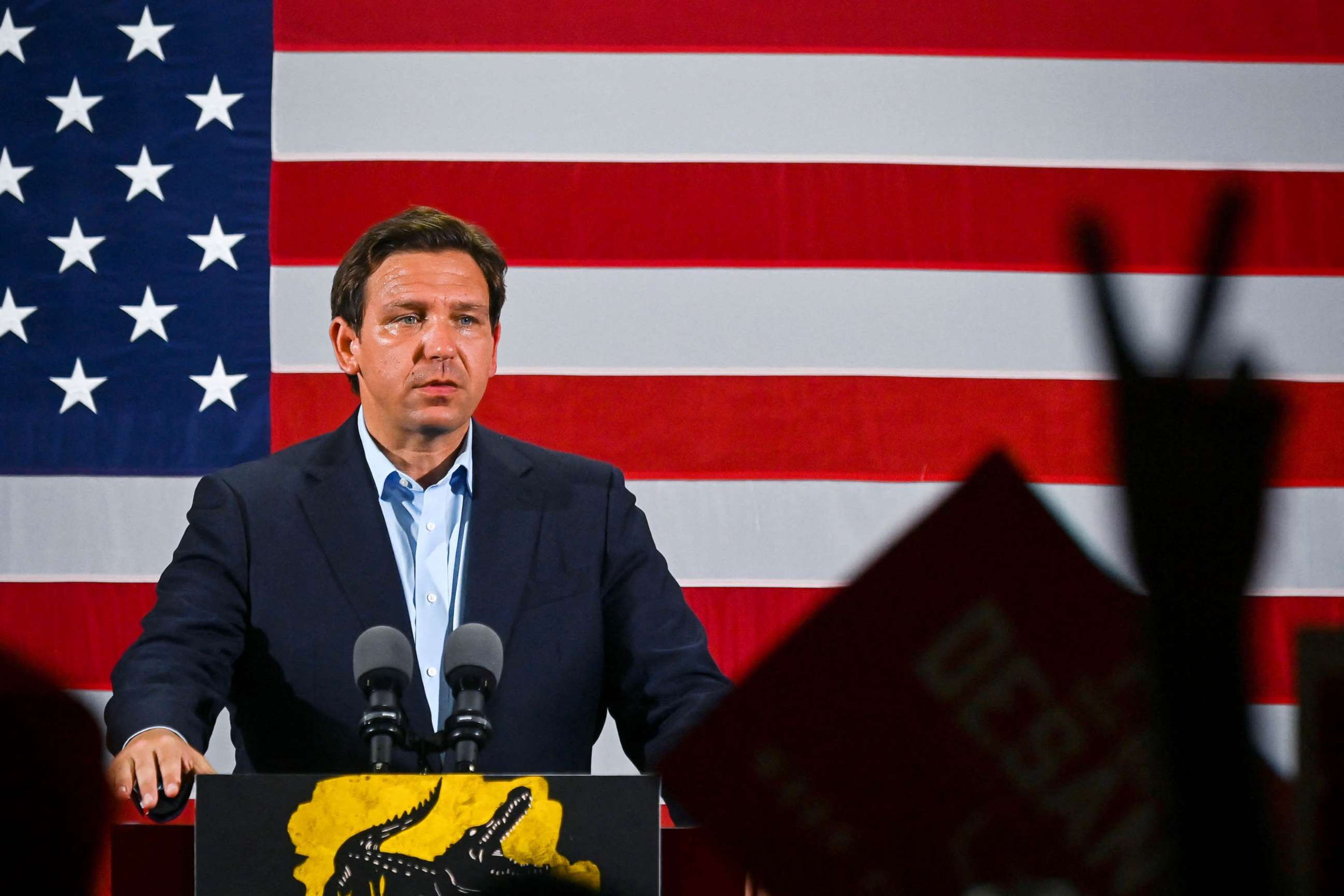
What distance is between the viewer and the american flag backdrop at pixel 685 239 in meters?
2.62

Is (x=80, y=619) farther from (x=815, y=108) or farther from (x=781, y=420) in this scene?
(x=815, y=108)

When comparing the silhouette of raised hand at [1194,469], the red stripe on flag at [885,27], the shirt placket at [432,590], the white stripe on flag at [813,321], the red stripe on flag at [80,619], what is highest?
the red stripe on flag at [885,27]

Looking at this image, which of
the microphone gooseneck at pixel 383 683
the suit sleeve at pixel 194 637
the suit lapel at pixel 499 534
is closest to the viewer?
the microphone gooseneck at pixel 383 683

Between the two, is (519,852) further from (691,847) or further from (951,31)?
(951,31)

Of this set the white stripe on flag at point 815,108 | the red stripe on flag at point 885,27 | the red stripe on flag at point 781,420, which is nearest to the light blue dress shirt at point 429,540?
the red stripe on flag at point 781,420

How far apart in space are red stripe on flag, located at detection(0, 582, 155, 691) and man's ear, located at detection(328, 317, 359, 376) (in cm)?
94

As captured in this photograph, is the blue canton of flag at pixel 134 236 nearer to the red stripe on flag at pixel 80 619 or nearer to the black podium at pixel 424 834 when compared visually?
the red stripe on flag at pixel 80 619

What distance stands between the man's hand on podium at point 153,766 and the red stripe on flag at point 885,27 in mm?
1756

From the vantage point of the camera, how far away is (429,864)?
0.99m

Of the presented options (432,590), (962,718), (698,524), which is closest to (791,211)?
(698,524)

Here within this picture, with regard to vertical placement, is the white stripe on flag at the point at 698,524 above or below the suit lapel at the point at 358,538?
above

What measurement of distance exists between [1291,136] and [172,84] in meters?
2.26

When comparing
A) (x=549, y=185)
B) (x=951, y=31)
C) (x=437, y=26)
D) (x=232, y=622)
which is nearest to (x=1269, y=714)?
(x=951, y=31)

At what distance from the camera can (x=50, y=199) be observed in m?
2.65
